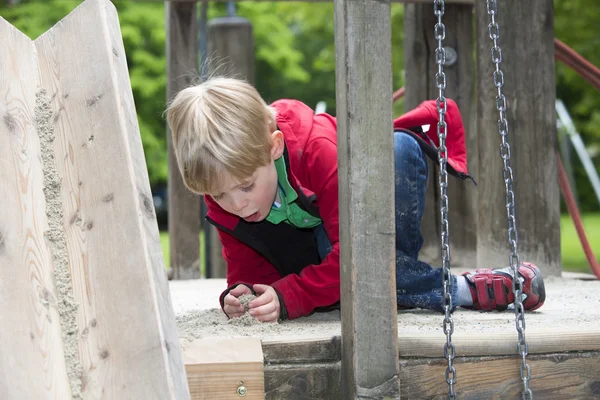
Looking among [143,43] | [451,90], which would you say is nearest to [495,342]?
[451,90]

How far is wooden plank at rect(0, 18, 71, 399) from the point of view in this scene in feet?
8.14

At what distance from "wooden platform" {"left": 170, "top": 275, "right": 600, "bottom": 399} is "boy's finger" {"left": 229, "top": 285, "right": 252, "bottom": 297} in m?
0.19

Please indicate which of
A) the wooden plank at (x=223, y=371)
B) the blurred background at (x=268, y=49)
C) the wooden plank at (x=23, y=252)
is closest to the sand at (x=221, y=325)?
the wooden plank at (x=223, y=371)

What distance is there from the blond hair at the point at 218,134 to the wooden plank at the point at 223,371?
0.63m

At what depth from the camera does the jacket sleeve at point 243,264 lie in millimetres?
3662

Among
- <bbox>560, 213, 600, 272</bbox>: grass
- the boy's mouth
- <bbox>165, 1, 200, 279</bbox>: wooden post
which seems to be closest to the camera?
the boy's mouth

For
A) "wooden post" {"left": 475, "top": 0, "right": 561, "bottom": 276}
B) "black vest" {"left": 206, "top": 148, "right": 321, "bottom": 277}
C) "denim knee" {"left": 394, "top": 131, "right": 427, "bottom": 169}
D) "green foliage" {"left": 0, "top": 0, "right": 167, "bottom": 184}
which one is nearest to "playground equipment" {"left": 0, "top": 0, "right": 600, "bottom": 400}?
"black vest" {"left": 206, "top": 148, "right": 321, "bottom": 277}

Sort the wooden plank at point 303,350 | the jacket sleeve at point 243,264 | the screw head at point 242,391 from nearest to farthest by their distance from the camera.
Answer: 1. the screw head at point 242,391
2. the wooden plank at point 303,350
3. the jacket sleeve at point 243,264

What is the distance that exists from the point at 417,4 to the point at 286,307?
2965mm

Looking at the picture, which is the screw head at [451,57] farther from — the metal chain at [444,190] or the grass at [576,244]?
the grass at [576,244]

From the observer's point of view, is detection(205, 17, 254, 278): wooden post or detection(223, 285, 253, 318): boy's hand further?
detection(205, 17, 254, 278): wooden post

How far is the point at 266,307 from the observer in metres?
3.09

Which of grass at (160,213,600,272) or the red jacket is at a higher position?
the red jacket

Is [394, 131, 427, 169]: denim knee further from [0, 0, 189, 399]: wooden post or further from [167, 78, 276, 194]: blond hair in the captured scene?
[0, 0, 189, 399]: wooden post
